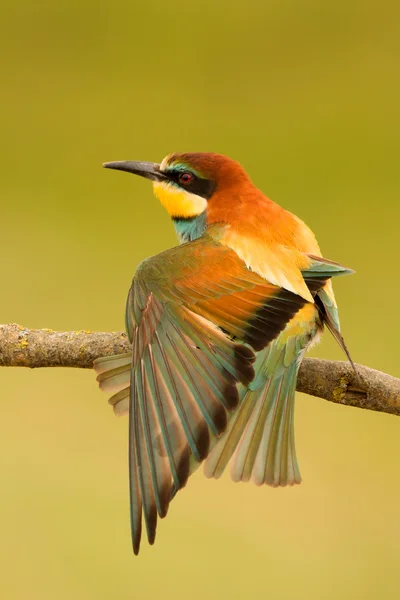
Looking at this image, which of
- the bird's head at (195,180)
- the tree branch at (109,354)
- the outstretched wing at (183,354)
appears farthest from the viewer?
the bird's head at (195,180)

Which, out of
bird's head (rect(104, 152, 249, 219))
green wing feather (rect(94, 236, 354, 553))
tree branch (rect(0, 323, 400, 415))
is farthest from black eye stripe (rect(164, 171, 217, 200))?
tree branch (rect(0, 323, 400, 415))

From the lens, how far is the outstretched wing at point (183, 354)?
88cm

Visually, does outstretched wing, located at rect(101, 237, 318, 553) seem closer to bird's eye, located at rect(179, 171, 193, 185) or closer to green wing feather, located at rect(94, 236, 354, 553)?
green wing feather, located at rect(94, 236, 354, 553)

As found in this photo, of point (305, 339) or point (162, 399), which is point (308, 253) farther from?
point (162, 399)

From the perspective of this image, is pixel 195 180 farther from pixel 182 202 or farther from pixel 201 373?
pixel 201 373

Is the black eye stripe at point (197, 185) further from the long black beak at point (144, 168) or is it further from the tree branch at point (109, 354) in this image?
the tree branch at point (109, 354)

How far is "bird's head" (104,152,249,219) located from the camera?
133 cm

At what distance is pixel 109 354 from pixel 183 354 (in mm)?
134

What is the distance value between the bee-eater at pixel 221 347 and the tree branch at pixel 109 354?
25 mm

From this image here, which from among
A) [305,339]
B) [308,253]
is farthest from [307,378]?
[308,253]

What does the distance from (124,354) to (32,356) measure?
4.2 inches

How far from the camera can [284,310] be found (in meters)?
0.99

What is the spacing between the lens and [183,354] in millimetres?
981

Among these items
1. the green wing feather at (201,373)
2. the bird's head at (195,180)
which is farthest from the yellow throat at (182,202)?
the green wing feather at (201,373)
